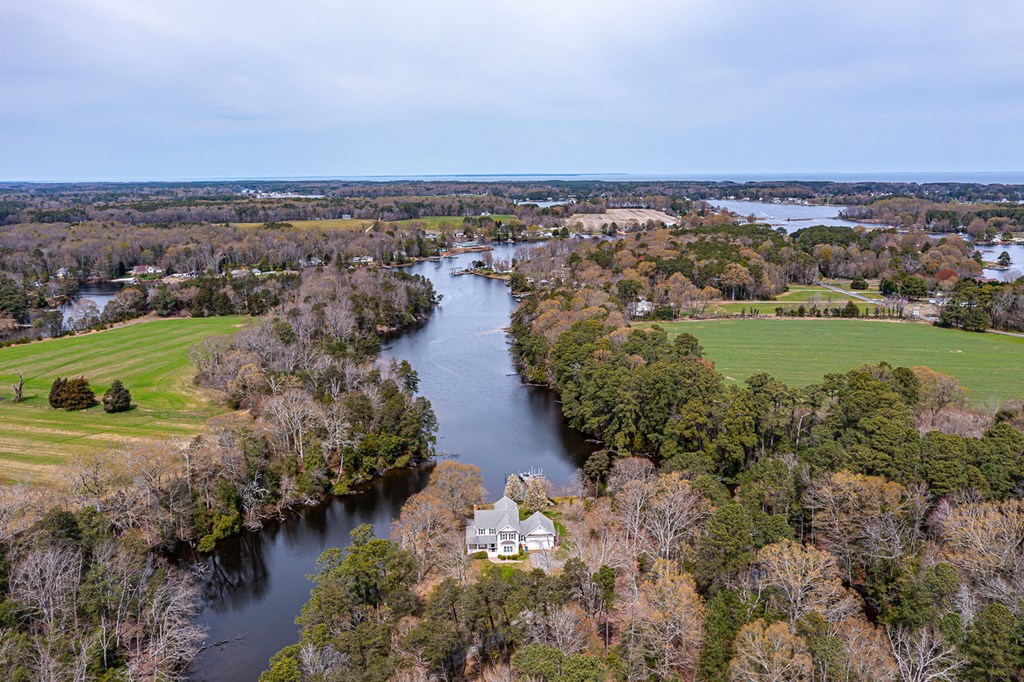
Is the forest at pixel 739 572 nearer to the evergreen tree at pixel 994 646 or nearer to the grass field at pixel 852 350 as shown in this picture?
the evergreen tree at pixel 994 646

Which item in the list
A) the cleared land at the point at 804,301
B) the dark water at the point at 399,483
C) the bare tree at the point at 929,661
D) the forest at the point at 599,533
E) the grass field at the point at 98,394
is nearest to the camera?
the bare tree at the point at 929,661

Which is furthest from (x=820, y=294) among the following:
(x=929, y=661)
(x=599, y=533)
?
(x=929, y=661)

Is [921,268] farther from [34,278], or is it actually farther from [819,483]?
[34,278]

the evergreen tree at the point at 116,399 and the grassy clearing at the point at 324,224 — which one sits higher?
the grassy clearing at the point at 324,224

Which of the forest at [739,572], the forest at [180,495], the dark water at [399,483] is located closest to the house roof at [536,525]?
the forest at [739,572]

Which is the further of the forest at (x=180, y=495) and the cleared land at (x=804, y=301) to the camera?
the cleared land at (x=804, y=301)

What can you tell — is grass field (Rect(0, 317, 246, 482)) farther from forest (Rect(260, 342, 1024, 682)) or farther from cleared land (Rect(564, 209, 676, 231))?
cleared land (Rect(564, 209, 676, 231))

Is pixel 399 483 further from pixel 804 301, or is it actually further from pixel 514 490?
pixel 804 301
